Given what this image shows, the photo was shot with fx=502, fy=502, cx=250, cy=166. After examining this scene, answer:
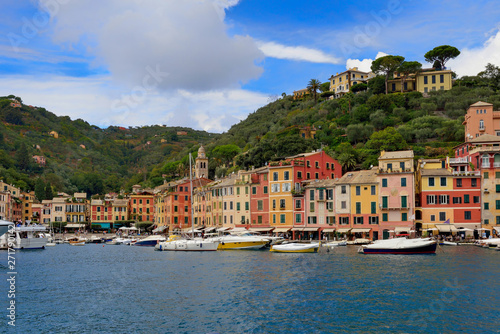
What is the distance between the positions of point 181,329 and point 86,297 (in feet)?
38.6

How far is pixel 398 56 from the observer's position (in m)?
128

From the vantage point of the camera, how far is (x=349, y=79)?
14725cm

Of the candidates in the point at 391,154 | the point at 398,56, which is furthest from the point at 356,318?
the point at 398,56

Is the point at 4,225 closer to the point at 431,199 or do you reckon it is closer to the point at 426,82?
the point at 431,199

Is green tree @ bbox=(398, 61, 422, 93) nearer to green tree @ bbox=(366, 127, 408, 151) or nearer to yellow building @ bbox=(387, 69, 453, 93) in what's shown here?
yellow building @ bbox=(387, 69, 453, 93)

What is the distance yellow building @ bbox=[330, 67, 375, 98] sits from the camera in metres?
147

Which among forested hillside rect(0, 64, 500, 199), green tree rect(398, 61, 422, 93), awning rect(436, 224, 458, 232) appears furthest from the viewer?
green tree rect(398, 61, 422, 93)

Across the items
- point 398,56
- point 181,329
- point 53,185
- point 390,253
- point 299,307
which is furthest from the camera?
point 53,185

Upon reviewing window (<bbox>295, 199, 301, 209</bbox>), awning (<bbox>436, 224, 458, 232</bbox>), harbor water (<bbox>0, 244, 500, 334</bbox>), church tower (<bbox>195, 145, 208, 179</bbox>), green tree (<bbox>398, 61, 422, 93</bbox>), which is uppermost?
green tree (<bbox>398, 61, 422, 93</bbox>)

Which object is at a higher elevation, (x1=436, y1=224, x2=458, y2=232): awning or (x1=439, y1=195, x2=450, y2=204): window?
(x1=439, y1=195, x2=450, y2=204): window

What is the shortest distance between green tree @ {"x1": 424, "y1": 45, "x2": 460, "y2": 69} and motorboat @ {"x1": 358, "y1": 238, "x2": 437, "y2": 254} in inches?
3415

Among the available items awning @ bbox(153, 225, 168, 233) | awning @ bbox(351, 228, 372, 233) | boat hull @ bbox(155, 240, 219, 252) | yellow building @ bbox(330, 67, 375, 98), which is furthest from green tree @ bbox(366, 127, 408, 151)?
yellow building @ bbox(330, 67, 375, 98)

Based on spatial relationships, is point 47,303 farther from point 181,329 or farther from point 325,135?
point 325,135

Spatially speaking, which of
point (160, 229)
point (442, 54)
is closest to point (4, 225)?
point (160, 229)
